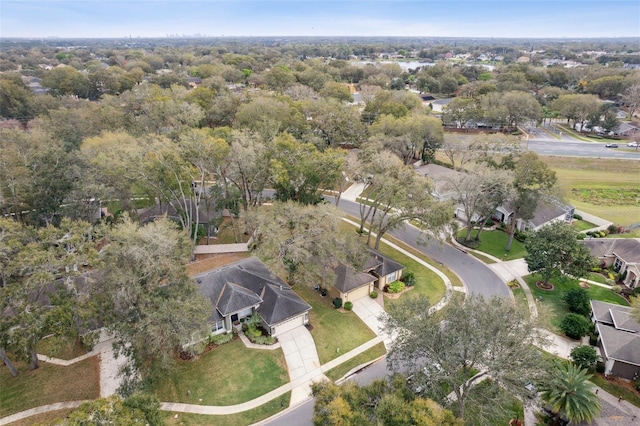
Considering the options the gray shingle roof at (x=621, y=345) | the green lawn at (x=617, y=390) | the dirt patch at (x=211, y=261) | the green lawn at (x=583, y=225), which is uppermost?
the gray shingle roof at (x=621, y=345)

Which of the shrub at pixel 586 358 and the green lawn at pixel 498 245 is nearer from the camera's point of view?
the shrub at pixel 586 358

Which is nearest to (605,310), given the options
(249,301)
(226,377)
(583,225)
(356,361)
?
(356,361)

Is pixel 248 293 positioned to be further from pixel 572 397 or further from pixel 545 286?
pixel 545 286

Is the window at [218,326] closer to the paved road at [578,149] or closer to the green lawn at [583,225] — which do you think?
the green lawn at [583,225]

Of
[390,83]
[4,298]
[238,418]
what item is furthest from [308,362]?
[390,83]

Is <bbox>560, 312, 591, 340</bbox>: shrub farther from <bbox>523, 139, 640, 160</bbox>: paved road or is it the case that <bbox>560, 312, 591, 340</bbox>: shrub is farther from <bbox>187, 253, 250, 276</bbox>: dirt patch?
<bbox>523, 139, 640, 160</bbox>: paved road

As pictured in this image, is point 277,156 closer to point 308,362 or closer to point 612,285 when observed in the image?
point 308,362

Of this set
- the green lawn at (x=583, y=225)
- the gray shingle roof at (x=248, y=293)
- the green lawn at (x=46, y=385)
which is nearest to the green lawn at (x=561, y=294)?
the green lawn at (x=583, y=225)
